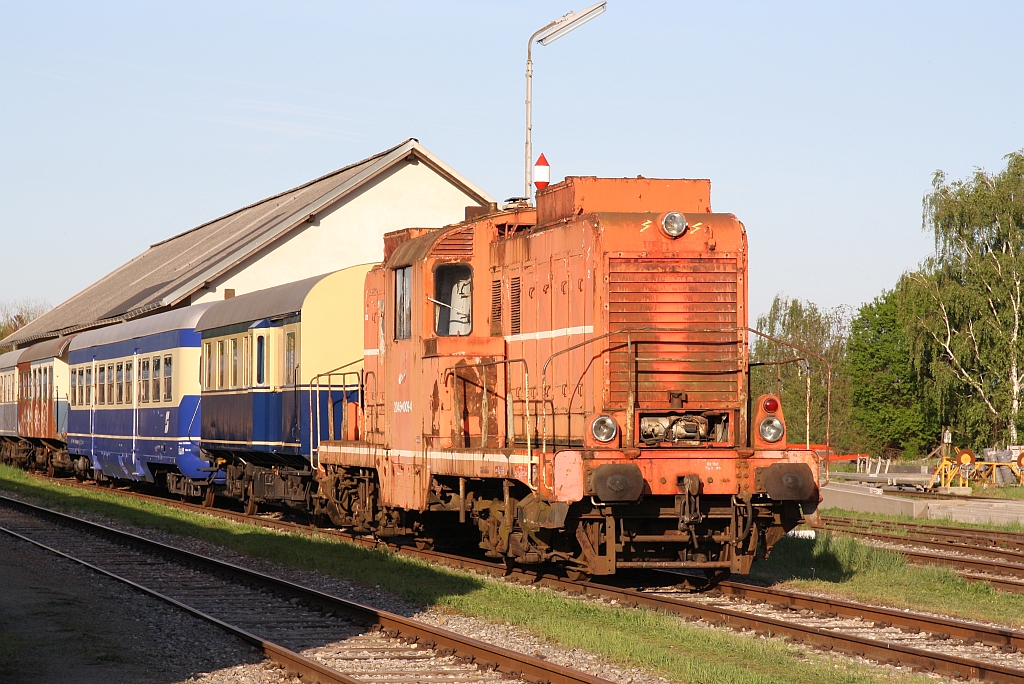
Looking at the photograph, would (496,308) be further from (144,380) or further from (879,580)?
(144,380)

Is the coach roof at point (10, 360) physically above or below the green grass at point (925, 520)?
above

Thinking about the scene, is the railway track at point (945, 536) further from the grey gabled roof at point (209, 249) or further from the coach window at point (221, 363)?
the grey gabled roof at point (209, 249)

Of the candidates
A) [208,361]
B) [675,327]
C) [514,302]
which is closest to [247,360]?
Result: [208,361]

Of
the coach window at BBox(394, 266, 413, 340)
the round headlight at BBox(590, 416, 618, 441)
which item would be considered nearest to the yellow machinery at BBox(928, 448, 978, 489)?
the coach window at BBox(394, 266, 413, 340)

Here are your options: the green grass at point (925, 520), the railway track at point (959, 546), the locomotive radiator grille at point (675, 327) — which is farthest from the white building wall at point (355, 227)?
the locomotive radiator grille at point (675, 327)

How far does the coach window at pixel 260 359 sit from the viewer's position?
18781mm

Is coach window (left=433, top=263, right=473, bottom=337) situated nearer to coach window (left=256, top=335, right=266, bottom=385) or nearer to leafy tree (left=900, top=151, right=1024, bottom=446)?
coach window (left=256, top=335, right=266, bottom=385)

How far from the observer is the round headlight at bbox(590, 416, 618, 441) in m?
10.6

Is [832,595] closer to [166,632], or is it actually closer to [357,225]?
[166,632]

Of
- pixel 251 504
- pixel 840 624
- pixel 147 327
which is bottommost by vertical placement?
pixel 251 504

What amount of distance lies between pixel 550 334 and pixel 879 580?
14.7ft

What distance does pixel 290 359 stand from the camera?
17.9m

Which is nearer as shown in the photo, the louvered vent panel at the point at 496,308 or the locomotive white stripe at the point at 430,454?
the locomotive white stripe at the point at 430,454

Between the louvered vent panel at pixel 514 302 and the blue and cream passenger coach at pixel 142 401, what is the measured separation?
1114 centimetres
